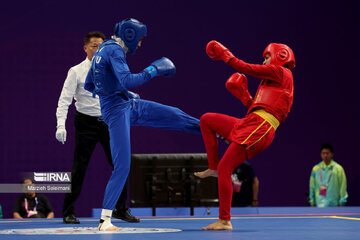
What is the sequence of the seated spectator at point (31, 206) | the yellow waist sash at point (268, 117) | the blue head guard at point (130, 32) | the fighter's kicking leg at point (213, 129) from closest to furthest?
the yellow waist sash at point (268, 117) → the fighter's kicking leg at point (213, 129) → the blue head guard at point (130, 32) → the seated spectator at point (31, 206)

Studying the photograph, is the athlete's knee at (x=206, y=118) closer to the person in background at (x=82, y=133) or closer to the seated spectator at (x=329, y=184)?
the person in background at (x=82, y=133)

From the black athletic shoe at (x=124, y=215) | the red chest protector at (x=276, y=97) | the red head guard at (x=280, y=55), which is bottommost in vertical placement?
the black athletic shoe at (x=124, y=215)

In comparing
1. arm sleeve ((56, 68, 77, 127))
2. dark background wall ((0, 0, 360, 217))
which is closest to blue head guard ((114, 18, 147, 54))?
arm sleeve ((56, 68, 77, 127))

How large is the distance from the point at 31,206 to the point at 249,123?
439 centimetres

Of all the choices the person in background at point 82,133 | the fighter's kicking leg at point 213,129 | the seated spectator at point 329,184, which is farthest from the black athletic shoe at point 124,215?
the seated spectator at point 329,184

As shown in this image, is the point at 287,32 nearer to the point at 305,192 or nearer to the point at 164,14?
the point at 164,14

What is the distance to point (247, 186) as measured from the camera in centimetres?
884

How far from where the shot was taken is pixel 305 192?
29.6ft

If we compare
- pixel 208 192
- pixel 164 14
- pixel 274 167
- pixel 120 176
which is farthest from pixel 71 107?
pixel 120 176

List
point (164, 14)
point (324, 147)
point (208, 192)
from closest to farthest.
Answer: point (208, 192) → point (324, 147) → point (164, 14)

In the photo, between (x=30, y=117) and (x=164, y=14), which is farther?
(x=164, y=14)

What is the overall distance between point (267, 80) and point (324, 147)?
4.73 meters

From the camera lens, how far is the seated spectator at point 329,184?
8672mm

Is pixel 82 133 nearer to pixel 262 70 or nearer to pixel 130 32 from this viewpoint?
pixel 130 32
